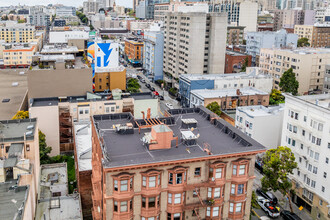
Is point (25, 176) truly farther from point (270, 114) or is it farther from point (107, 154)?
point (270, 114)

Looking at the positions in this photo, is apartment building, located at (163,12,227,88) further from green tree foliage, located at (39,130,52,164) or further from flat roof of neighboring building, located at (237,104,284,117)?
green tree foliage, located at (39,130,52,164)

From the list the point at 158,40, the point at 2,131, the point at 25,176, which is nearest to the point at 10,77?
the point at 158,40

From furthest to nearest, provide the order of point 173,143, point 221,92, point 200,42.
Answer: point 200,42, point 221,92, point 173,143

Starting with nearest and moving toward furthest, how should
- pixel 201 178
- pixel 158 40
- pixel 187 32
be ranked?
pixel 201 178
pixel 187 32
pixel 158 40

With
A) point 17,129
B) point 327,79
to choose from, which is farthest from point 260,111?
point 17,129

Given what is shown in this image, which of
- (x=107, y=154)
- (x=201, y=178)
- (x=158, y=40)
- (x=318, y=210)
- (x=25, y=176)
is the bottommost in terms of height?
(x=318, y=210)

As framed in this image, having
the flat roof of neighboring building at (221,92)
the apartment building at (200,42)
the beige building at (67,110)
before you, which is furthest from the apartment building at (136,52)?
the beige building at (67,110)

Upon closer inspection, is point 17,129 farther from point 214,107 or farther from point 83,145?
point 214,107
